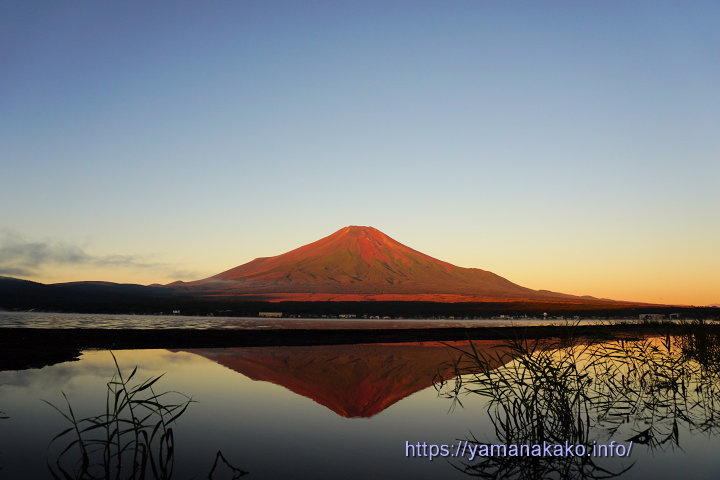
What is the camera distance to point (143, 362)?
22156mm

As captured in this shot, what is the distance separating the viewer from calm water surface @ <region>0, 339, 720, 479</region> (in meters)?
8.30

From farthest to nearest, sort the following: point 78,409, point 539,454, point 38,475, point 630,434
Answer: point 78,409 → point 630,434 → point 539,454 → point 38,475

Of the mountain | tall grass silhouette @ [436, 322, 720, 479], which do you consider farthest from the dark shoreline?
the mountain

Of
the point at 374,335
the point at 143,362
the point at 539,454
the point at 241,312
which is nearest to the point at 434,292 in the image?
the point at 241,312

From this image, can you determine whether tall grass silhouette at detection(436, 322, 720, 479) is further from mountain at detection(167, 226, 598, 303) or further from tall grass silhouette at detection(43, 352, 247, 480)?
mountain at detection(167, 226, 598, 303)

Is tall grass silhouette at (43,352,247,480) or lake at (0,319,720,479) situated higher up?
tall grass silhouette at (43,352,247,480)

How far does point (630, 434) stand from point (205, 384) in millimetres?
11675

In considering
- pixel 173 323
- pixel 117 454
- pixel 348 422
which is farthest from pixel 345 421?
pixel 173 323

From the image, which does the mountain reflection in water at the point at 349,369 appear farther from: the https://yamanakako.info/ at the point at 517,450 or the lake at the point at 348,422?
the https://yamanakako.info/ at the point at 517,450

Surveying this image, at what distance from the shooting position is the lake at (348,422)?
812 cm

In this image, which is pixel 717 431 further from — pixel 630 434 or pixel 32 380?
pixel 32 380

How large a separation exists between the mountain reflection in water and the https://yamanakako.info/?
1814mm

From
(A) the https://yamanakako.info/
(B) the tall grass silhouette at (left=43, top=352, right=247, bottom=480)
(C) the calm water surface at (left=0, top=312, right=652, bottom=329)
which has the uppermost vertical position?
(B) the tall grass silhouette at (left=43, top=352, right=247, bottom=480)

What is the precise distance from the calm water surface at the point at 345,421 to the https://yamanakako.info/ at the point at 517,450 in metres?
0.24
